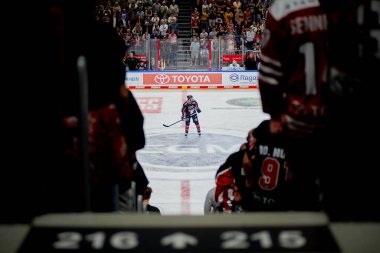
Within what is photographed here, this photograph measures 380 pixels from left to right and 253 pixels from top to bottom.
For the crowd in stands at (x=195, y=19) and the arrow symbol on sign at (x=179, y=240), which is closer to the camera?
the arrow symbol on sign at (x=179, y=240)

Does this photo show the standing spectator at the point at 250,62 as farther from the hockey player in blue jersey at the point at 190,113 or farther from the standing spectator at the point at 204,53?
the hockey player in blue jersey at the point at 190,113

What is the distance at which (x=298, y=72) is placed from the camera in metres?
1.72

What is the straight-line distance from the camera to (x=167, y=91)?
1712cm

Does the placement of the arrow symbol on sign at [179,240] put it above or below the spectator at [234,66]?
above

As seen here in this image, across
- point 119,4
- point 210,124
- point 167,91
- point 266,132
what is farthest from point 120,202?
point 119,4

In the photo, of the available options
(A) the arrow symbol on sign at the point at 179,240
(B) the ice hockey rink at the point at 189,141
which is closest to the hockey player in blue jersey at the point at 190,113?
Answer: (B) the ice hockey rink at the point at 189,141

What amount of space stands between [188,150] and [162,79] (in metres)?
7.38

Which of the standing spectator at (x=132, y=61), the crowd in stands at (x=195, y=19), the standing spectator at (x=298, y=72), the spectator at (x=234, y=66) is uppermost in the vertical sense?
the crowd in stands at (x=195, y=19)

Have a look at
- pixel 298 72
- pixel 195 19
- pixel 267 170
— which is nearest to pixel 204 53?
pixel 195 19

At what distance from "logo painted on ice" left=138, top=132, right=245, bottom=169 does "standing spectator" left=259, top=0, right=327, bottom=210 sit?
290 inches

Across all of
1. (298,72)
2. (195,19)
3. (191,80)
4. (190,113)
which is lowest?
(190,113)

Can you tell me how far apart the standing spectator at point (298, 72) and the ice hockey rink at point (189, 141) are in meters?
4.85

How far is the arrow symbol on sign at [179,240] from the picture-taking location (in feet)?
3.73

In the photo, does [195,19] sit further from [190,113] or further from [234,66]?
[190,113]
